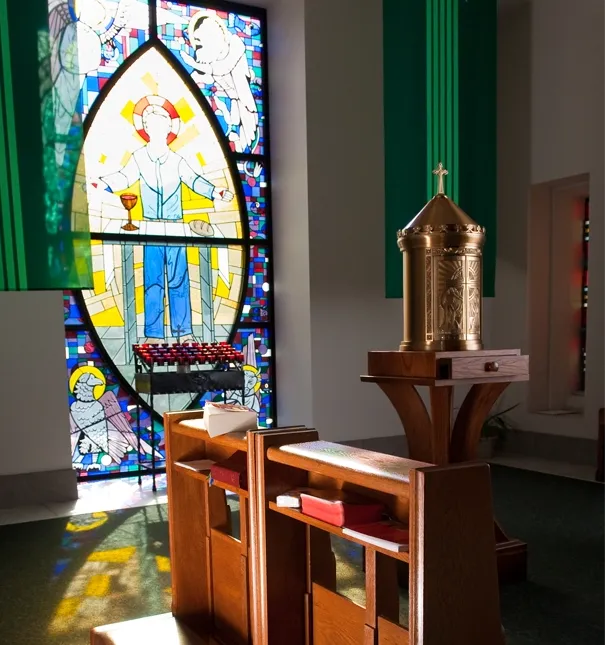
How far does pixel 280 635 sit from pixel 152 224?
14.6ft

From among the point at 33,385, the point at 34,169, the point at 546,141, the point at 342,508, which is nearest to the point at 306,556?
the point at 342,508

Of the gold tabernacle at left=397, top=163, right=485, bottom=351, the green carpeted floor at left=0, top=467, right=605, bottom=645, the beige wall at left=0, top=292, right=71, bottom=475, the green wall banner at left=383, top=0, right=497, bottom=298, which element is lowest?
the green carpeted floor at left=0, top=467, right=605, bottom=645

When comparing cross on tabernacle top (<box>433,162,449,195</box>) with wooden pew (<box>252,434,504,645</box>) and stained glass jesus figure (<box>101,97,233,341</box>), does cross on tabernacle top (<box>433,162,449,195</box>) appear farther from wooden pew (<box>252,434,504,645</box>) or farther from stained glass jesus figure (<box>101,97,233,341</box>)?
stained glass jesus figure (<box>101,97,233,341</box>)

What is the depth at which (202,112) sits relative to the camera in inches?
241

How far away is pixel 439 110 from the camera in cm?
598

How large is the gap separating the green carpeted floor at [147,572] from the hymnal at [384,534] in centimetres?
136

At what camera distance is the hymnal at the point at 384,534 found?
1481 mm

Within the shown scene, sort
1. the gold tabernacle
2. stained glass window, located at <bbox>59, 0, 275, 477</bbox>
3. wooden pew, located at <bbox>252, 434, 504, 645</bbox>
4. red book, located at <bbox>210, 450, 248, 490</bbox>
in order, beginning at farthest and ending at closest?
1. stained glass window, located at <bbox>59, 0, 275, 477</bbox>
2. the gold tabernacle
3. red book, located at <bbox>210, 450, 248, 490</bbox>
4. wooden pew, located at <bbox>252, 434, 504, 645</bbox>

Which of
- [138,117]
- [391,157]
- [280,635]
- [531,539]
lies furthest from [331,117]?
[280,635]

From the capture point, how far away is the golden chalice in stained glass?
226 inches

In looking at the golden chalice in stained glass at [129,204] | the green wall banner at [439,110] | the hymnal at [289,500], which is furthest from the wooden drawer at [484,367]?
the golden chalice in stained glass at [129,204]

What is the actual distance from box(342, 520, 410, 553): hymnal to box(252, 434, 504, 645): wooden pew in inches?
0.8

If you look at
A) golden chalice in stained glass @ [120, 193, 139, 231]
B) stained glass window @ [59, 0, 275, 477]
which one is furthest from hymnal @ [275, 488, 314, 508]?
golden chalice in stained glass @ [120, 193, 139, 231]

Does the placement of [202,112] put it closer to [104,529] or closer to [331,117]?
[331,117]
